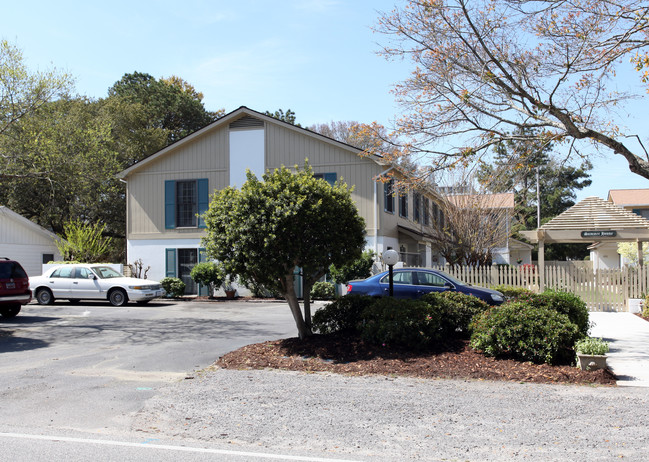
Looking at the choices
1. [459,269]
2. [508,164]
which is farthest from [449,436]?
[459,269]

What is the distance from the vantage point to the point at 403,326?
963cm

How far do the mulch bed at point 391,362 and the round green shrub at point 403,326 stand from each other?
0.18 m

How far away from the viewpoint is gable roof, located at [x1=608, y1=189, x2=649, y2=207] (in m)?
44.4

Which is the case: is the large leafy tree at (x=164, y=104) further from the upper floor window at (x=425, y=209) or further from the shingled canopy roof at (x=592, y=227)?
the shingled canopy roof at (x=592, y=227)

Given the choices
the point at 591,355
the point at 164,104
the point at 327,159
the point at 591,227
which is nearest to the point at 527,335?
the point at 591,355

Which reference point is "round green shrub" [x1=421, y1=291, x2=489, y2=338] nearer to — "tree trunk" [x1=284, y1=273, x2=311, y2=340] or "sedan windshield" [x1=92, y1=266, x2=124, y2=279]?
"tree trunk" [x1=284, y1=273, x2=311, y2=340]

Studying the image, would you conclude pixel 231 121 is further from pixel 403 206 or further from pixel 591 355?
pixel 591 355

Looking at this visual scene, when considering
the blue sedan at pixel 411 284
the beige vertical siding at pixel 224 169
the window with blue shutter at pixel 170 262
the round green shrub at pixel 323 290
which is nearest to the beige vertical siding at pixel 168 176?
the beige vertical siding at pixel 224 169

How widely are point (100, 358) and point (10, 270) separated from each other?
7682 millimetres

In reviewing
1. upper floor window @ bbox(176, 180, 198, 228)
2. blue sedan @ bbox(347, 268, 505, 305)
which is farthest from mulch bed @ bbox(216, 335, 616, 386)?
upper floor window @ bbox(176, 180, 198, 228)

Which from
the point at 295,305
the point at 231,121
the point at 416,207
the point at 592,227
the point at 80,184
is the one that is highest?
the point at 231,121

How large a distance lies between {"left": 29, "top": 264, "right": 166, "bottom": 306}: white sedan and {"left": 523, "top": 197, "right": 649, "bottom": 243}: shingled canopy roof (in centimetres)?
1446

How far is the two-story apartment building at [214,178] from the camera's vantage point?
2267 centimetres

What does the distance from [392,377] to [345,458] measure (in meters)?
3.43
